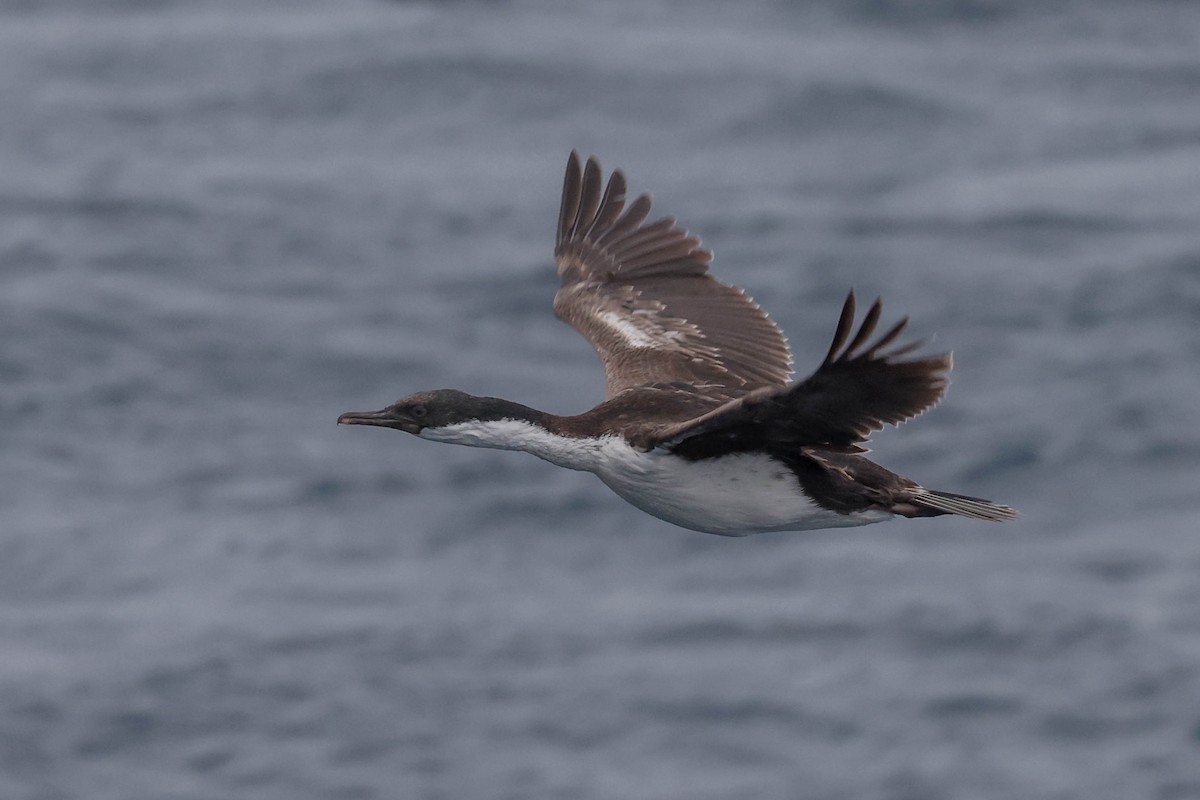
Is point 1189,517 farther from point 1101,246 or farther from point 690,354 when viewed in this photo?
point 690,354

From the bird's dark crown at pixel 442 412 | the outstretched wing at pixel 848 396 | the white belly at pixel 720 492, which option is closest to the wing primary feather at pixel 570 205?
the bird's dark crown at pixel 442 412

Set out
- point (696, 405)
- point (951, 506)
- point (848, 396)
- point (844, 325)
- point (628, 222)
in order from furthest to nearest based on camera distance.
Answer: point (628, 222) → point (696, 405) → point (951, 506) → point (848, 396) → point (844, 325)

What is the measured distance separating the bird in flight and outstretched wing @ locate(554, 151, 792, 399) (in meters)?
0.01

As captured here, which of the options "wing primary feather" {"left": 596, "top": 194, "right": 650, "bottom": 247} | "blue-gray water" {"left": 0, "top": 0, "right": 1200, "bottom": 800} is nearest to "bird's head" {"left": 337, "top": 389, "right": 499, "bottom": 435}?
"wing primary feather" {"left": 596, "top": 194, "right": 650, "bottom": 247}

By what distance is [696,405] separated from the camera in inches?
598

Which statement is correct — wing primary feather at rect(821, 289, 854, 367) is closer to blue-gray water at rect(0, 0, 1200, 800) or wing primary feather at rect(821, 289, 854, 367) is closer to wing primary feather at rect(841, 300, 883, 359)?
wing primary feather at rect(841, 300, 883, 359)

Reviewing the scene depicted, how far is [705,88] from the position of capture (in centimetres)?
3784

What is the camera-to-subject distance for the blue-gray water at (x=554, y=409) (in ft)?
96.0

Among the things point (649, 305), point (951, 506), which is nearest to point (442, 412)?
point (649, 305)

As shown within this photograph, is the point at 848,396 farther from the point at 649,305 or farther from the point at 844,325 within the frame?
the point at 649,305

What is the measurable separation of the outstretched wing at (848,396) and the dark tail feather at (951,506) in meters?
1.20

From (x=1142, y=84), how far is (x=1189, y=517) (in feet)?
35.8

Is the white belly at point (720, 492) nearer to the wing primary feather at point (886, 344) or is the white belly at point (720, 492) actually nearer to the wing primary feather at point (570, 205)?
the wing primary feather at point (886, 344)

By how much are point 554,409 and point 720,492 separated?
15972 mm
